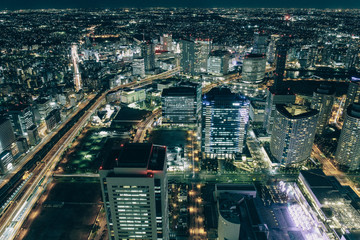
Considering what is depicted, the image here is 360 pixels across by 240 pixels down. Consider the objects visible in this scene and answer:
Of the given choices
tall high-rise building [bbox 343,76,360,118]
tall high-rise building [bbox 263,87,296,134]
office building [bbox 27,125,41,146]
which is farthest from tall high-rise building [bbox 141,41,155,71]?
tall high-rise building [bbox 343,76,360,118]

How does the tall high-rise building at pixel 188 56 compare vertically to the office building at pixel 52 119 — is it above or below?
above

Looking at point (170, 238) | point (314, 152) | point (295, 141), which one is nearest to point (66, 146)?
point (170, 238)

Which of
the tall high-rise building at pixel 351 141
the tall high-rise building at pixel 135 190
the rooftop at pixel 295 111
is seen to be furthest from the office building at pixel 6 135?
the tall high-rise building at pixel 351 141

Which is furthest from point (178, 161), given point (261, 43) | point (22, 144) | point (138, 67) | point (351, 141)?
point (261, 43)

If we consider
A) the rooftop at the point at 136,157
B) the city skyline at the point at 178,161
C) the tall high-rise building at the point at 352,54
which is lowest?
the city skyline at the point at 178,161

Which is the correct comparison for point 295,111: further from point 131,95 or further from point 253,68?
point 131,95

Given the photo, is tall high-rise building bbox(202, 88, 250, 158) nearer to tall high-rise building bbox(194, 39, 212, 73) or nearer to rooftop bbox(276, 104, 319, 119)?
rooftop bbox(276, 104, 319, 119)

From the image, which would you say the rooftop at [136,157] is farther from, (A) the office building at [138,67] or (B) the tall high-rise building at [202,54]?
(B) the tall high-rise building at [202,54]
